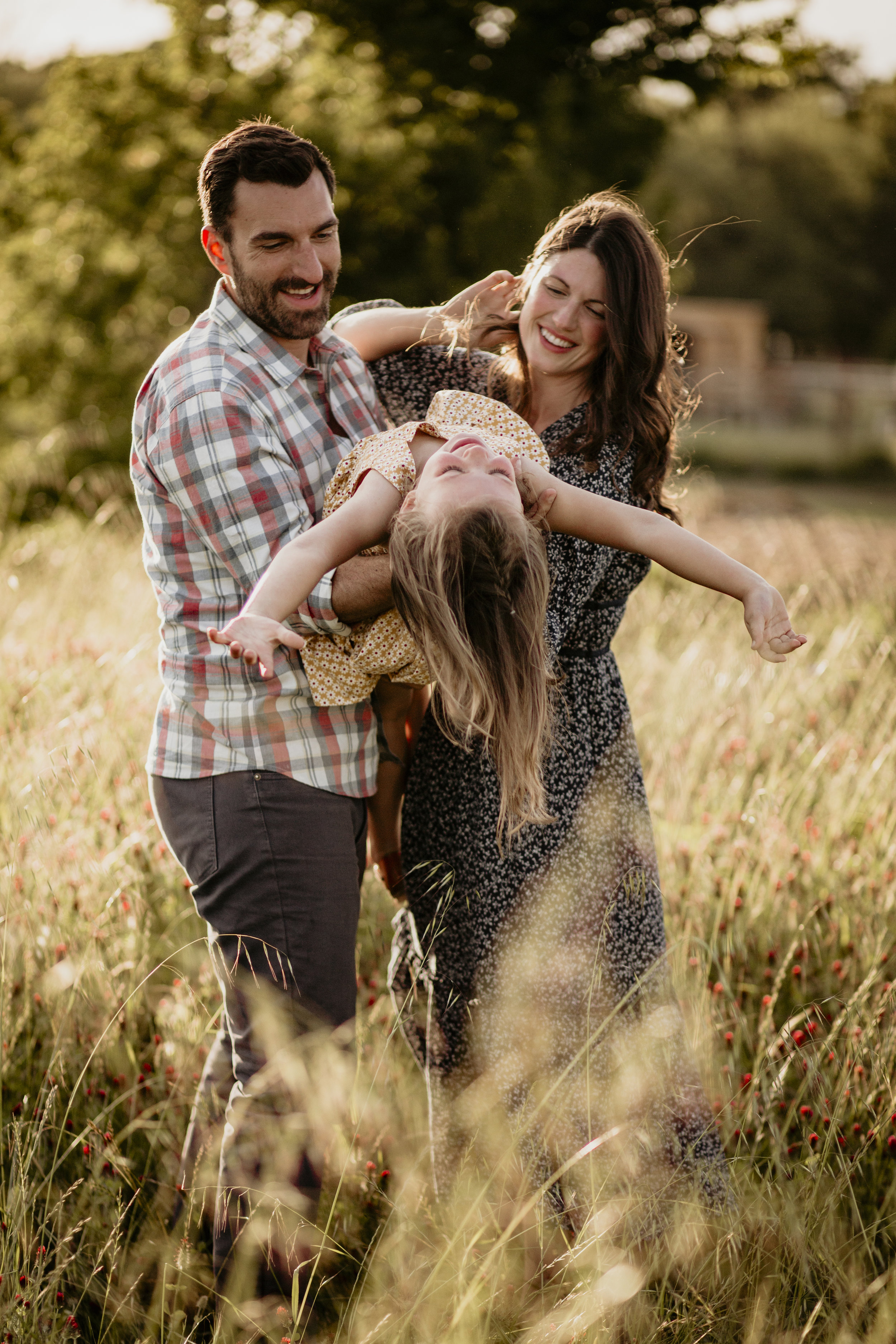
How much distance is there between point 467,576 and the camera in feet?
6.30

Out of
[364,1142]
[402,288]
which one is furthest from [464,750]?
[402,288]

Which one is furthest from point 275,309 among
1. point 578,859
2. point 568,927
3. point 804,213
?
point 804,213

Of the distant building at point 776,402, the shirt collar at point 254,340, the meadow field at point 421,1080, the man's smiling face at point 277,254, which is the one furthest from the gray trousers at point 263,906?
the distant building at point 776,402

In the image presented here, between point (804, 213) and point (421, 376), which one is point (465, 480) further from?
point (804, 213)

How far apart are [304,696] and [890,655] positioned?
Result: 12.5 ft

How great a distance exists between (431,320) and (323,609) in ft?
3.08

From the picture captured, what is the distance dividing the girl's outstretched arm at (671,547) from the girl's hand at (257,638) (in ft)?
2.05

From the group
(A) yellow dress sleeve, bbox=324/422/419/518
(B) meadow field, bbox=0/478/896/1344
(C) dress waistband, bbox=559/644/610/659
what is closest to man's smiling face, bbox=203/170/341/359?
(A) yellow dress sleeve, bbox=324/422/419/518

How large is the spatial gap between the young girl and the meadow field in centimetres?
57

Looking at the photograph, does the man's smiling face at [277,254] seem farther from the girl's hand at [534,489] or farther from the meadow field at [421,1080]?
the meadow field at [421,1080]

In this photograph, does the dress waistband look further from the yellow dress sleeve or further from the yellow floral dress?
the yellow dress sleeve

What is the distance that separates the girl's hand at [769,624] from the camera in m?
1.94

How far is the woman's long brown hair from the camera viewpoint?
232 cm

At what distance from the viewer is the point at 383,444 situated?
210 cm
